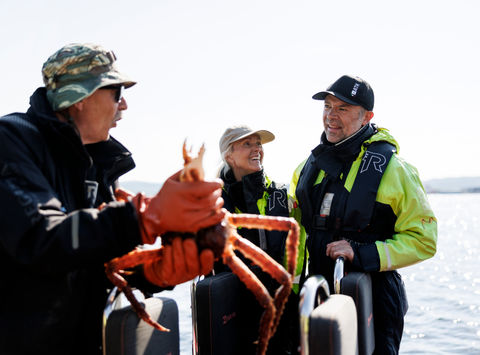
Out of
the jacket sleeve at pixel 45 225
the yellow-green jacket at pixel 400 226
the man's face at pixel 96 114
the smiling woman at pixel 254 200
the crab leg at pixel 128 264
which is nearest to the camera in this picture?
the jacket sleeve at pixel 45 225

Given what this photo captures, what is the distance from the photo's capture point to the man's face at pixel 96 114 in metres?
1.91

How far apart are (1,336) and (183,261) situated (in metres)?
0.68

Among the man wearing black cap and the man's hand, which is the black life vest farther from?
the man's hand

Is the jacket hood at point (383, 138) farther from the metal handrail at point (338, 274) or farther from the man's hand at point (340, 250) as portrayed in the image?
the metal handrail at point (338, 274)

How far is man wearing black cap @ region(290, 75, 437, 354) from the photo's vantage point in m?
2.76

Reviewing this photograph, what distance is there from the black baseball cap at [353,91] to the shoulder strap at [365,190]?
1.33 ft

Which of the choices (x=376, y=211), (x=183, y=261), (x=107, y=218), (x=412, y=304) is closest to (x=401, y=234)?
(x=376, y=211)

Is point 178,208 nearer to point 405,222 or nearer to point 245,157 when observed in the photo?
point 405,222

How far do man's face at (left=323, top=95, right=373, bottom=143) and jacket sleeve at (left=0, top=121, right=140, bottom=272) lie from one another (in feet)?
6.45

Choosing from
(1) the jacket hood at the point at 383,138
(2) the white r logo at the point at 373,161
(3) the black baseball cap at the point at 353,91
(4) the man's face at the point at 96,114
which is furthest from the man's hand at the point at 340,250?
(4) the man's face at the point at 96,114

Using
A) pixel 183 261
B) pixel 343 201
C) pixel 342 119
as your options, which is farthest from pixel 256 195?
pixel 183 261

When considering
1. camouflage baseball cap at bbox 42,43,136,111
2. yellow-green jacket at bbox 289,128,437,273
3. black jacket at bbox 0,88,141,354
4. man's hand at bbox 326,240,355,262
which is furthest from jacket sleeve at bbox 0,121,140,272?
yellow-green jacket at bbox 289,128,437,273

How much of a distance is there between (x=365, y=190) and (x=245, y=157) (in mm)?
1067

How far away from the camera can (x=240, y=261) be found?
6.20ft
